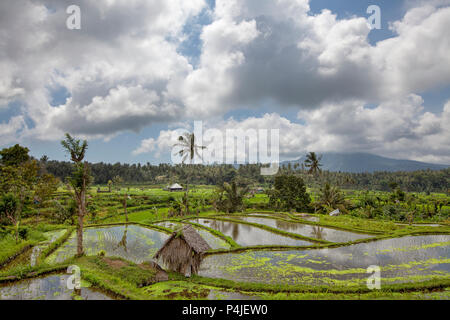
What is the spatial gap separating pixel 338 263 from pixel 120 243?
48.4 feet

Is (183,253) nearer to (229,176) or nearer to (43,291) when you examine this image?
(43,291)

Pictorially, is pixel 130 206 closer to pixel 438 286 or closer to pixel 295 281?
pixel 295 281

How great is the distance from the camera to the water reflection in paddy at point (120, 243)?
14.4m

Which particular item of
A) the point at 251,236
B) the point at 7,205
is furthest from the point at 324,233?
the point at 7,205

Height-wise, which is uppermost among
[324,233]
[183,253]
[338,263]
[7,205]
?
[7,205]

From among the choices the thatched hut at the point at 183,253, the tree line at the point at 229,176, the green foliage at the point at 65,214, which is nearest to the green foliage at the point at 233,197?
the green foliage at the point at 65,214

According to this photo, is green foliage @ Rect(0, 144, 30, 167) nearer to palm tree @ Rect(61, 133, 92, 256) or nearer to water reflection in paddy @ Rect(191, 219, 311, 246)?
palm tree @ Rect(61, 133, 92, 256)

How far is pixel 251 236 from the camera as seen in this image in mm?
19234

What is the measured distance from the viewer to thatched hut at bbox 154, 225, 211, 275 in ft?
36.2

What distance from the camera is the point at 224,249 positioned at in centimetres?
1516

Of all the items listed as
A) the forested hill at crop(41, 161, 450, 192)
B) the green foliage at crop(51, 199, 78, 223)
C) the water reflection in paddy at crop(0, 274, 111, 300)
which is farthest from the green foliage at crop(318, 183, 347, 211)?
the forested hill at crop(41, 161, 450, 192)

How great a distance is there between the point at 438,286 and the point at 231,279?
312 inches
